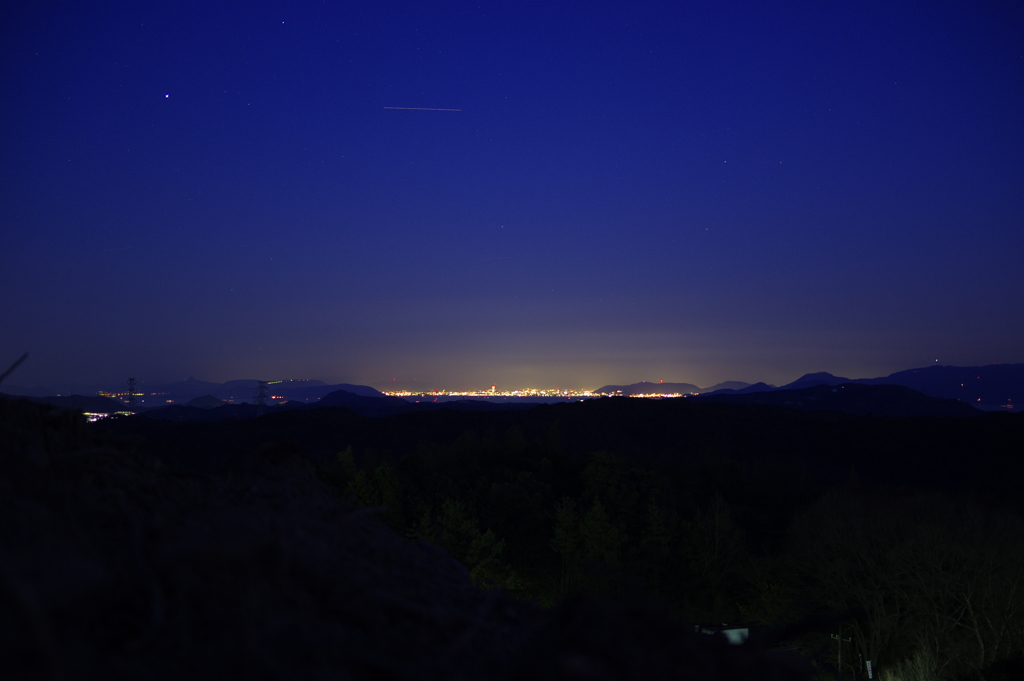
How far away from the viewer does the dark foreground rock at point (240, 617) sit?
5.80 ft

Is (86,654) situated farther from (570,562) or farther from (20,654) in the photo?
(570,562)

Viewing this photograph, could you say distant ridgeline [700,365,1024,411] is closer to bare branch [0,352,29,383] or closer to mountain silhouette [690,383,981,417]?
mountain silhouette [690,383,981,417]

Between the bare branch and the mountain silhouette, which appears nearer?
the bare branch

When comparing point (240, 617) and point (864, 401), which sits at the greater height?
point (240, 617)

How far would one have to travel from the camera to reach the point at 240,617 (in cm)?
194

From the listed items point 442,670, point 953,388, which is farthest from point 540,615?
point 953,388

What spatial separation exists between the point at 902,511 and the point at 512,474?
20.4 meters

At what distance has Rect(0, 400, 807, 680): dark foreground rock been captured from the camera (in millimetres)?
1769

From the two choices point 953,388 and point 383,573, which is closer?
point 383,573

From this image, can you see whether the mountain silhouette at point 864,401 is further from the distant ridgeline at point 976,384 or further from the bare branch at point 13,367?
the bare branch at point 13,367

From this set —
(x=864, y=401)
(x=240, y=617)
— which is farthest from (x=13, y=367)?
(x=864, y=401)

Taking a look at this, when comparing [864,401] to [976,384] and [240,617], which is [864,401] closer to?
[976,384]

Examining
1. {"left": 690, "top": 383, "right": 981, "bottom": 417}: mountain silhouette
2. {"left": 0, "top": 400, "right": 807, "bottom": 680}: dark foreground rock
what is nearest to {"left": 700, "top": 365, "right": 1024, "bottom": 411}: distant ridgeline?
{"left": 690, "top": 383, "right": 981, "bottom": 417}: mountain silhouette

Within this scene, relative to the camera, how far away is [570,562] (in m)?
24.4
